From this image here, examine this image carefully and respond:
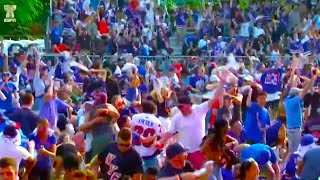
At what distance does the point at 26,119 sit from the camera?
1274cm

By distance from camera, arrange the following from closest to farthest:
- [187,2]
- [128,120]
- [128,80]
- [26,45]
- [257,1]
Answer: [128,120] → [128,80] → [26,45] → [257,1] → [187,2]

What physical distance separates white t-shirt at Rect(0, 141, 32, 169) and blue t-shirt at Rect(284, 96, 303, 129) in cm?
582

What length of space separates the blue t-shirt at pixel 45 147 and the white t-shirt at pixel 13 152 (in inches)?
21.6

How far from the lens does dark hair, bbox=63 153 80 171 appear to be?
9352mm

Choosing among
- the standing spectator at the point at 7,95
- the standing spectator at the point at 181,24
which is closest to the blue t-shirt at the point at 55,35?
the standing spectator at the point at 181,24

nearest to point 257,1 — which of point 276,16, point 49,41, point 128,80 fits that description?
point 276,16

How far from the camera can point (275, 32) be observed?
3200 cm

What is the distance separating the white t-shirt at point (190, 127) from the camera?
40.2ft

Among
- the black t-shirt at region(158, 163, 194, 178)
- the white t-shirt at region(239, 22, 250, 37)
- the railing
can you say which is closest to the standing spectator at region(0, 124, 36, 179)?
the black t-shirt at region(158, 163, 194, 178)

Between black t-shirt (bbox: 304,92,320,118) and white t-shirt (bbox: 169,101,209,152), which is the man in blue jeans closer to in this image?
black t-shirt (bbox: 304,92,320,118)

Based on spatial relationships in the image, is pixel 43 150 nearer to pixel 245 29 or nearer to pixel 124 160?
pixel 124 160

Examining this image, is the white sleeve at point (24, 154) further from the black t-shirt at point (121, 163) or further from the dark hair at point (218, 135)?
the dark hair at point (218, 135)

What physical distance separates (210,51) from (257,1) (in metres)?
6.39

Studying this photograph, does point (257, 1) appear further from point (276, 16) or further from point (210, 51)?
point (210, 51)
